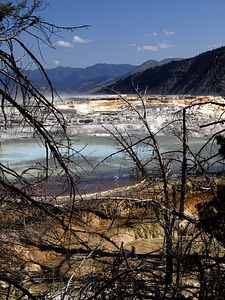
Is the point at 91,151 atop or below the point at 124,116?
below

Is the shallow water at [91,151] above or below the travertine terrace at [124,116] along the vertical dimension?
below

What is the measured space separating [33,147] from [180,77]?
4507cm

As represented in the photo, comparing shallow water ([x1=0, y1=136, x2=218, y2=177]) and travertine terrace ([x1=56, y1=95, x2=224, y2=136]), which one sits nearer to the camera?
shallow water ([x1=0, y1=136, x2=218, y2=177])

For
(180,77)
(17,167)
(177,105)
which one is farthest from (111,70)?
(17,167)

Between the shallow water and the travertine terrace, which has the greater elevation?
the travertine terrace

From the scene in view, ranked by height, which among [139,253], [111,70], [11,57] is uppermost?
[111,70]

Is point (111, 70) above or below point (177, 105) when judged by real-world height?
above

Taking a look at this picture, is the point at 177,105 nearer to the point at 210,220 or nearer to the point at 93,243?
the point at 93,243

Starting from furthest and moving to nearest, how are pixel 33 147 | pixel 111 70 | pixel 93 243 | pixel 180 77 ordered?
pixel 111 70, pixel 180 77, pixel 33 147, pixel 93 243

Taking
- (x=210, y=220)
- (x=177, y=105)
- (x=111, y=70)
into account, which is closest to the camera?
(x=210, y=220)

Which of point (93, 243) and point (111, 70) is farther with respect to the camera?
point (111, 70)

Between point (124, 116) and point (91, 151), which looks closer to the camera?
point (91, 151)

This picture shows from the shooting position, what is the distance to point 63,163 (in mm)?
2365

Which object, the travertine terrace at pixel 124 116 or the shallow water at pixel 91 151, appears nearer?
the shallow water at pixel 91 151
